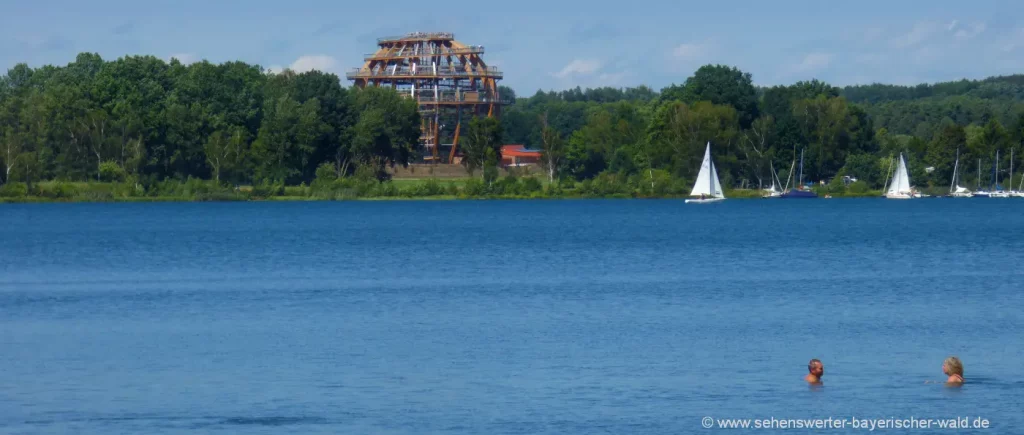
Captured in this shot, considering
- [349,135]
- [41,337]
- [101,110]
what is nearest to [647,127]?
[349,135]

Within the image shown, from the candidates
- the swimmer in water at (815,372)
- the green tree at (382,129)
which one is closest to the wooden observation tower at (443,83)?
the green tree at (382,129)

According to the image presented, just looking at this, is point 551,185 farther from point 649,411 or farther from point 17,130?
point 649,411

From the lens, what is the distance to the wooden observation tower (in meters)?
155

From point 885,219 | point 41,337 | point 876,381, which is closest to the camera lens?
point 876,381

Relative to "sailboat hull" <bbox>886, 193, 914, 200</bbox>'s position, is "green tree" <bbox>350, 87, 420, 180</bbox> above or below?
above

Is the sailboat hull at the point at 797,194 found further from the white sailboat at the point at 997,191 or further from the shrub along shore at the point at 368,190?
the white sailboat at the point at 997,191

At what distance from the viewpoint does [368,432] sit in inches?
838

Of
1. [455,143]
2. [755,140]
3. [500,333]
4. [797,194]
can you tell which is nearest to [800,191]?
[797,194]

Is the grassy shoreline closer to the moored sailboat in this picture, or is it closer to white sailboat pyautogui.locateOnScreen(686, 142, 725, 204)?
the moored sailboat

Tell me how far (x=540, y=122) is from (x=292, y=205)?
67863mm

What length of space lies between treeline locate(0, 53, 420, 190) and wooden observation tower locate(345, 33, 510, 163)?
28.0 m

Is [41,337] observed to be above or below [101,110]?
below

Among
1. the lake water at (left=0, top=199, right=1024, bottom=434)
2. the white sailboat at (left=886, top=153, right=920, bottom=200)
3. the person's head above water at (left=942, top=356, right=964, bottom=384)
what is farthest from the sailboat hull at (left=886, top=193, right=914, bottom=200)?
the person's head above water at (left=942, top=356, right=964, bottom=384)

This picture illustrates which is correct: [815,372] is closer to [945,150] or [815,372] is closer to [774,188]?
[774,188]
